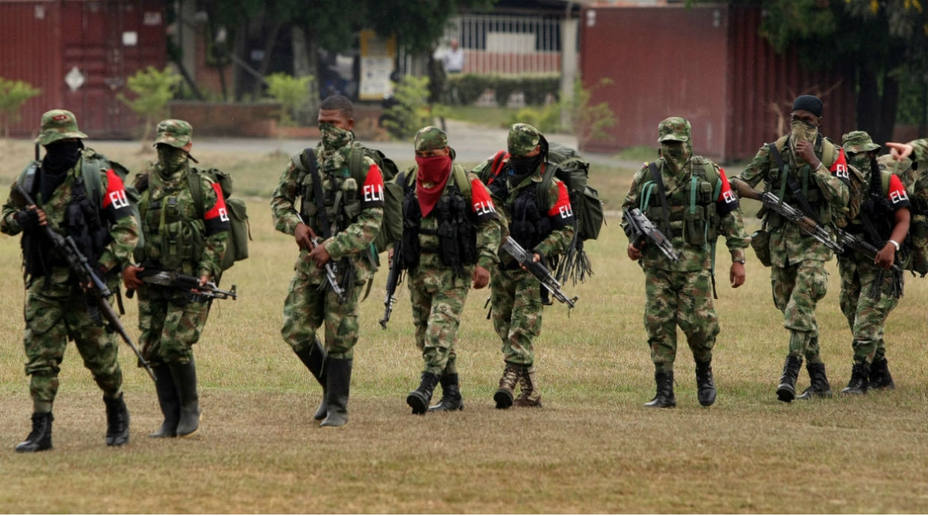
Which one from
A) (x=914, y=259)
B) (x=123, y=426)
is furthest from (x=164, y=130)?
(x=914, y=259)

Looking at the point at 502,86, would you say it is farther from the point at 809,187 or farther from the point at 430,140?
the point at 430,140

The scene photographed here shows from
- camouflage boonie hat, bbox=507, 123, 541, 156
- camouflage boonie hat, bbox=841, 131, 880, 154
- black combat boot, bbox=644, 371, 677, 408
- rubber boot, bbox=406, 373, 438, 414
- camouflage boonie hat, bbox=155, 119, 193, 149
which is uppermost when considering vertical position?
camouflage boonie hat, bbox=155, 119, 193, 149

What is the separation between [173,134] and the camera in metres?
8.66

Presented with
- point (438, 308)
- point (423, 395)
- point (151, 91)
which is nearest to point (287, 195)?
point (438, 308)

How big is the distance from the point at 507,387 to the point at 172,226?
99.1 inches

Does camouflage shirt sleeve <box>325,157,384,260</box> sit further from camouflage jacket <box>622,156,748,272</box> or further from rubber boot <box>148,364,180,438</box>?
camouflage jacket <box>622,156,748,272</box>

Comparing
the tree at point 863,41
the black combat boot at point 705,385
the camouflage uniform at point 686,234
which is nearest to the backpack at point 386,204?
the camouflage uniform at point 686,234

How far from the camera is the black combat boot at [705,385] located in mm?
10406

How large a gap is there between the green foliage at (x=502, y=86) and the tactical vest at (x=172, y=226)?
41.3 metres

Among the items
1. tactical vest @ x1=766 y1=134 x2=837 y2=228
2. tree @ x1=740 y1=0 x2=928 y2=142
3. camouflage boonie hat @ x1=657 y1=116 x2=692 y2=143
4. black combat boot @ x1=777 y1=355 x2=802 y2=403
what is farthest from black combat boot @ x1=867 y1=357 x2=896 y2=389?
tree @ x1=740 y1=0 x2=928 y2=142

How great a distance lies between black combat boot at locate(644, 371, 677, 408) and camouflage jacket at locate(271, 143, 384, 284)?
2.27 metres

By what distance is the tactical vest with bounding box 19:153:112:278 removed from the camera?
831 centimetres

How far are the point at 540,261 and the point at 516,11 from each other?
39.4m

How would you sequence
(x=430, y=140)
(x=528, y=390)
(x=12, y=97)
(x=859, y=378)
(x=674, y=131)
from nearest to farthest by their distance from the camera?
(x=430, y=140) → (x=674, y=131) → (x=528, y=390) → (x=859, y=378) → (x=12, y=97)
